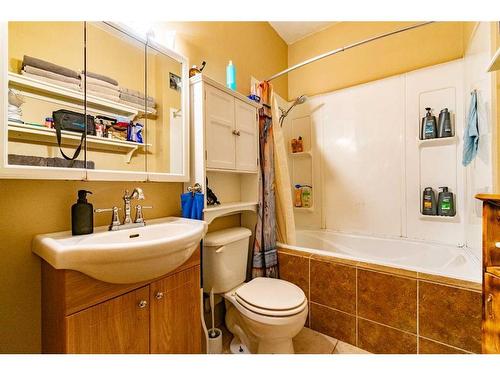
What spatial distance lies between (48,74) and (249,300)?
136cm

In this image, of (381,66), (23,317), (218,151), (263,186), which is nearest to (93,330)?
(23,317)

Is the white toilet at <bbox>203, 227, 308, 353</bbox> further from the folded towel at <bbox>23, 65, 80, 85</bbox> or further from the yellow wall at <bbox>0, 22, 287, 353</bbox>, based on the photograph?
the folded towel at <bbox>23, 65, 80, 85</bbox>

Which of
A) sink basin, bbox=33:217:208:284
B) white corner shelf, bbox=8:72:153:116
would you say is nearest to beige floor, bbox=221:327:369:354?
sink basin, bbox=33:217:208:284

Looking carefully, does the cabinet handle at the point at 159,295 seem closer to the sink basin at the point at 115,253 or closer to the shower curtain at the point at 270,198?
the sink basin at the point at 115,253

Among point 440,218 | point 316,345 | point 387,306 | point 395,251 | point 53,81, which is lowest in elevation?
point 316,345

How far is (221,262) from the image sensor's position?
4.32ft

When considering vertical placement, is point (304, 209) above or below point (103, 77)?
below

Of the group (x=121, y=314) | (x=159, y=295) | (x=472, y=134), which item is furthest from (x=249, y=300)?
(x=472, y=134)

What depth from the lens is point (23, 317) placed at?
816mm

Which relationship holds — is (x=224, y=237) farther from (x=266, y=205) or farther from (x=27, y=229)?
(x=27, y=229)

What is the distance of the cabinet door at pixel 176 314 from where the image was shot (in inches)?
34.7

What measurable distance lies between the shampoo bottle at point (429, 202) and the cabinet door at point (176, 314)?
199 centimetres

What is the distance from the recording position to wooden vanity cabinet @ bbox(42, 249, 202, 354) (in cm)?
68
